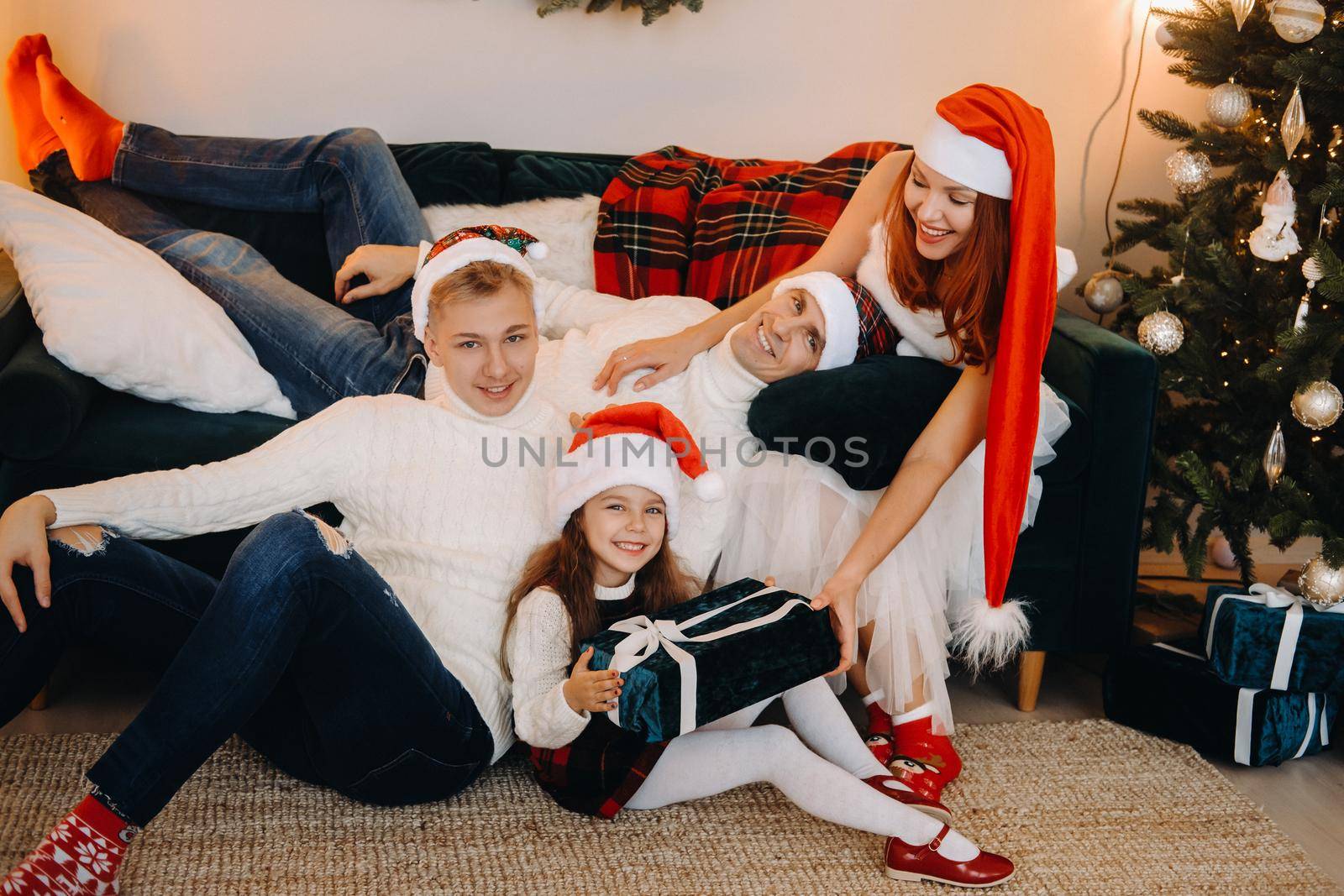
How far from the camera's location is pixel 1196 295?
94.3 inches

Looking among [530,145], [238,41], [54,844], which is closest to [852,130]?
[530,145]

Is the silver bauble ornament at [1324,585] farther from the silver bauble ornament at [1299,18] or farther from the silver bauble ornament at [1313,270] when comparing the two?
the silver bauble ornament at [1299,18]

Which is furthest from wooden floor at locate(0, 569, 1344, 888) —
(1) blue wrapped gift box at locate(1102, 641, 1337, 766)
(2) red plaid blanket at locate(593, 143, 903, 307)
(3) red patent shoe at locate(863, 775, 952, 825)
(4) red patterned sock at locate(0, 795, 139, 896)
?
(2) red plaid blanket at locate(593, 143, 903, 307)

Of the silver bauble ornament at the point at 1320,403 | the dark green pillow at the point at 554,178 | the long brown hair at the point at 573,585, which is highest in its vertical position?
the dark green pillow at the point at 554,178

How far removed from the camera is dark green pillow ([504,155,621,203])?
2.60 metres

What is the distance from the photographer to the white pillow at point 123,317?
6.36 feet

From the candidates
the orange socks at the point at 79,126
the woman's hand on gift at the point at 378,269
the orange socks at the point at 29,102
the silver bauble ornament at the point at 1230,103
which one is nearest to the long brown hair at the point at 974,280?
the silver bauble ornament at the point at 1230,103

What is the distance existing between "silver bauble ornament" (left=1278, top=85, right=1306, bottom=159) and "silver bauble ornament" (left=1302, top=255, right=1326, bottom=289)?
0.80 feet

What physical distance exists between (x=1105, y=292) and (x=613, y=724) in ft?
5.87

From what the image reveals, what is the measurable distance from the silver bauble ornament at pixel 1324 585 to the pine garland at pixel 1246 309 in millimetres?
105

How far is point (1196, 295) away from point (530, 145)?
66.1 inches

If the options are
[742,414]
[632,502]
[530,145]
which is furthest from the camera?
[530,145]

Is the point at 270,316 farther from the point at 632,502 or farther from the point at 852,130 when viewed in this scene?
the point at 852,130

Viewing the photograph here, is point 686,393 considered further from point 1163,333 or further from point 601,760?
point 1163,333
